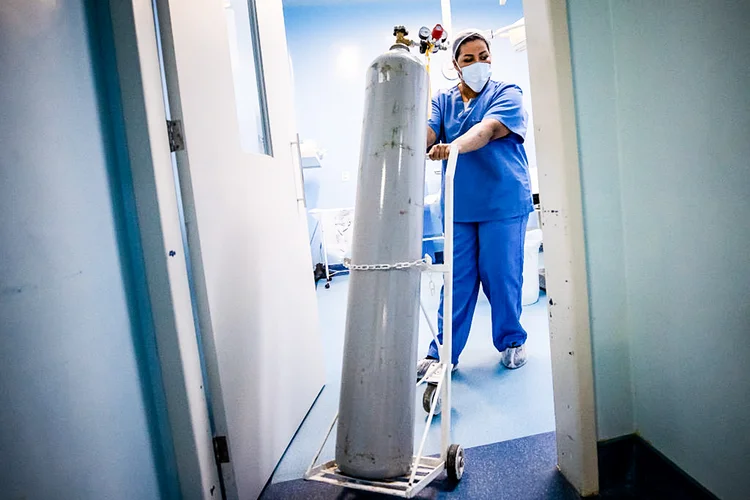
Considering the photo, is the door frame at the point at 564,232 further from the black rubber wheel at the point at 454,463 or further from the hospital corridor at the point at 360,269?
the black rubber wheel at the point at 454,463

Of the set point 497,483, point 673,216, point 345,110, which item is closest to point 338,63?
point 345,110

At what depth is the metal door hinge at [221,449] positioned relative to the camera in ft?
2.81

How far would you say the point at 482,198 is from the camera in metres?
1.46

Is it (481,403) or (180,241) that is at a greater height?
(180,241)

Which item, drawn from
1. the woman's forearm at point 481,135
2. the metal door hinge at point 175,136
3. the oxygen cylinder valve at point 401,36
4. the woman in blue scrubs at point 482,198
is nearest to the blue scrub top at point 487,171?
the woman in blue scrubs at point 482,198

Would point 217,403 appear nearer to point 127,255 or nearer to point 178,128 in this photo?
point 127,255

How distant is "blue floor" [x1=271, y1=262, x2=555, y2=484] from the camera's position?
1160mm

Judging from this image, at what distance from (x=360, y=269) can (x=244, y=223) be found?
365 mm

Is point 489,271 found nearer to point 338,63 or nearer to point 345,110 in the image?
point 345,110

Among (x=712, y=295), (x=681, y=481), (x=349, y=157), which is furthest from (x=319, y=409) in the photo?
(x=349, y=157)

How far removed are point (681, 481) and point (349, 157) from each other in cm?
360

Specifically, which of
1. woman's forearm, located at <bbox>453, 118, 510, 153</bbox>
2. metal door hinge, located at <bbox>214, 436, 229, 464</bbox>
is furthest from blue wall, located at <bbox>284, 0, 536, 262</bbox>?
metal door hinge, located at <bbox>214, 436, 229, 464</bbox>

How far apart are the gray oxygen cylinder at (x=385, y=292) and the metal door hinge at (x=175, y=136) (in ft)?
1.27

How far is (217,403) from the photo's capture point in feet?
2.81
